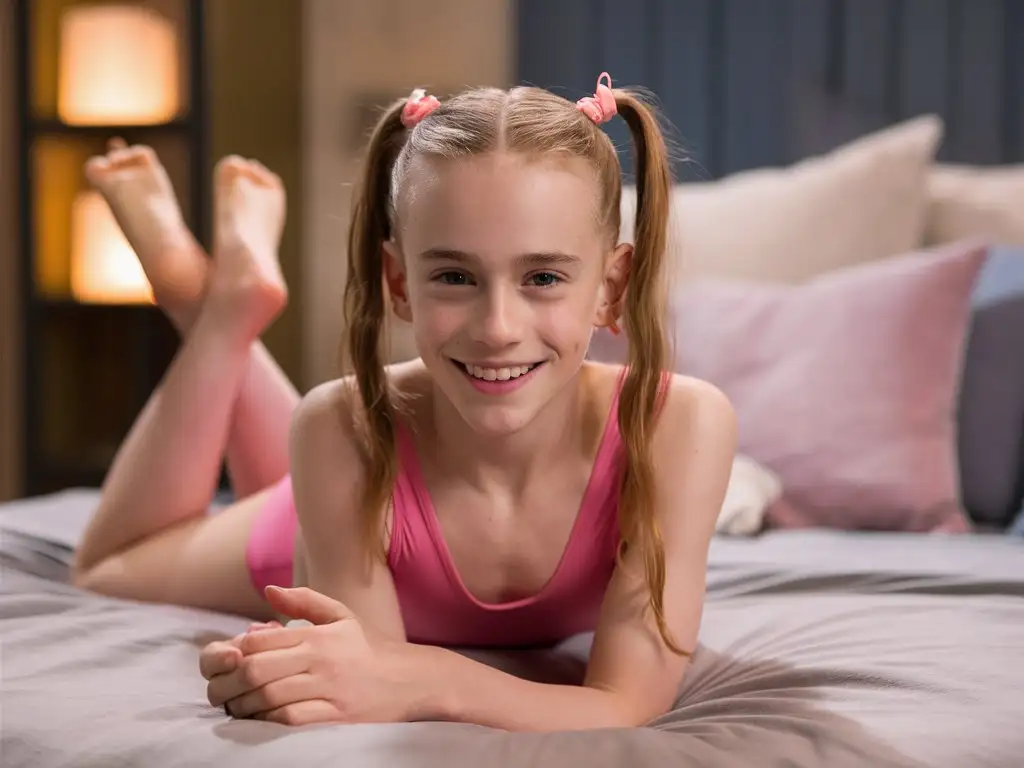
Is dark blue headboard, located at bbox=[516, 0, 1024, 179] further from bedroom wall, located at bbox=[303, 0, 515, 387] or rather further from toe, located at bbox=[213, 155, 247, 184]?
toe, located at bbox=[213, 155, 247, 184]

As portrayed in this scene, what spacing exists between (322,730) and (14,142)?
8.82 feet

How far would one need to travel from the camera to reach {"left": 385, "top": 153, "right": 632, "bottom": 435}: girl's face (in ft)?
3.18

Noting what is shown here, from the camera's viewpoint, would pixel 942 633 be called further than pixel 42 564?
No

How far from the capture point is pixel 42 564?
1524 millimetres

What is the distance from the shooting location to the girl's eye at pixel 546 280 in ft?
3.28

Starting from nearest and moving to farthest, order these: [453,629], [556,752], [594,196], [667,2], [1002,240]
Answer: [556,752]
[594,196]
[453,629]
[1002,240]
[667,2]

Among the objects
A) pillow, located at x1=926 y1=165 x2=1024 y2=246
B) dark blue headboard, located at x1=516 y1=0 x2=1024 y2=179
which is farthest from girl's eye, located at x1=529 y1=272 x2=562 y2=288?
dark blue headboard, located at x1=516 y1=0 x2=1024 y2=179

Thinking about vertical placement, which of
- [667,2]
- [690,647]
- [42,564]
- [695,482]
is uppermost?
[667,2]

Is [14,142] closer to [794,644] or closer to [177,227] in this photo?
[177,227]

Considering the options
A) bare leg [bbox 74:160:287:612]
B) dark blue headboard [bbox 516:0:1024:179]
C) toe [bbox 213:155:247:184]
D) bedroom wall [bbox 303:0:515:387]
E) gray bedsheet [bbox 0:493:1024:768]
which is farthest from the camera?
bedroom wall [bbox 303:0:515:387]

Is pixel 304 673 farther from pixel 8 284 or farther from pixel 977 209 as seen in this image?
pixel 8 284

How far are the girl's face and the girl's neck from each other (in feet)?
0.35

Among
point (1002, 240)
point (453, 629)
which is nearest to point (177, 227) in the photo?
point (453, 629)

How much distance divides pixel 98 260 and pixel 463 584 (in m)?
2.18
